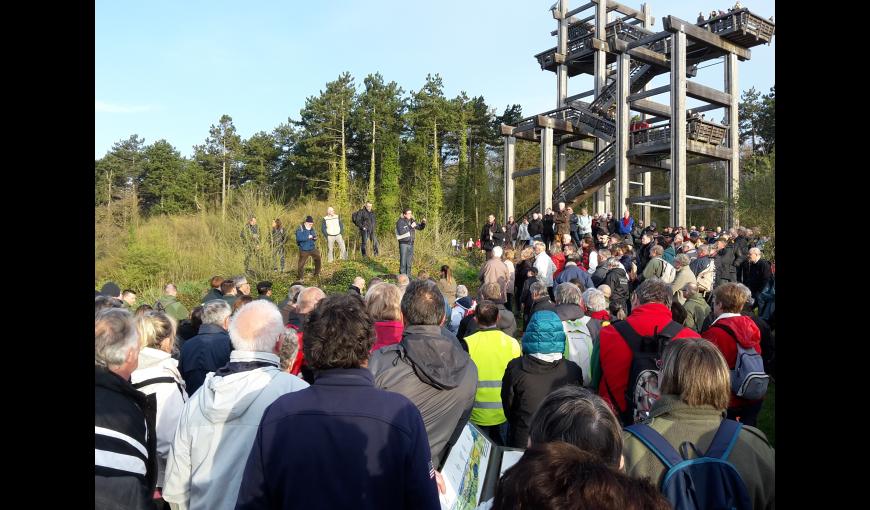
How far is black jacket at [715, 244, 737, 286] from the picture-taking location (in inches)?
396

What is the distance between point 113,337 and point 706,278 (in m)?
8.88

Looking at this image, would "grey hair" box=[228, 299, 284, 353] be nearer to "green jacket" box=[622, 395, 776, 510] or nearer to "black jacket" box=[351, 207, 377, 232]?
"green jacket" box=[622, 395, 776, 510]

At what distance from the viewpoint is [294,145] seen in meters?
42.0

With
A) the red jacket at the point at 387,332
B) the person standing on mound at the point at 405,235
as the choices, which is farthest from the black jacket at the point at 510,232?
the red jacket at the point at 387,332

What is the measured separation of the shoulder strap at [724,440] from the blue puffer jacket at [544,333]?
136cm

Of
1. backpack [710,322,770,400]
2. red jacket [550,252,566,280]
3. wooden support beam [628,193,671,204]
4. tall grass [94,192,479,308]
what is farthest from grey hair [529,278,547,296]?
wooden support beam [628,193,671,204]

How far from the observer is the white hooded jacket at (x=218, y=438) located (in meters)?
2.44

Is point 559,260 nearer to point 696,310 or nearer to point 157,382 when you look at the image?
point 696,310

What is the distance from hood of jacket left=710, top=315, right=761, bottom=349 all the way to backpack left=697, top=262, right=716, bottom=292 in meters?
5.45

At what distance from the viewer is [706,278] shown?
927 cm
